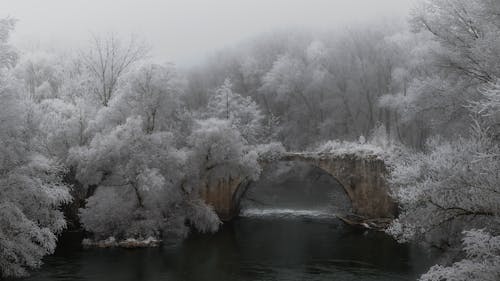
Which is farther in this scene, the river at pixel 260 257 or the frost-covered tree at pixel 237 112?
the frost-covered tree at pixel 237 112

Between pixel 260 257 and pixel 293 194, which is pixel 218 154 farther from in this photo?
pixel 293 194

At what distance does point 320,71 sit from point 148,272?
2897 centimetres

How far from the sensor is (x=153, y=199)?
24.8 metres

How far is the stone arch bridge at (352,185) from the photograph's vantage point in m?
29.0

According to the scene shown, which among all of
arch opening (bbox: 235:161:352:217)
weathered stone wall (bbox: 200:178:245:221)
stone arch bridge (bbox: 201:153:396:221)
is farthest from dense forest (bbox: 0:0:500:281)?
arch opening (bbox: 235:161:352:217)

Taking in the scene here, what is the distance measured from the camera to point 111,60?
33.8m

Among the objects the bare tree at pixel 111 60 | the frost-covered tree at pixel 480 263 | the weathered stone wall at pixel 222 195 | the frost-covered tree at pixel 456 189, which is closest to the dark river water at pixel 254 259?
the weathered stone wall at pixel 222 195

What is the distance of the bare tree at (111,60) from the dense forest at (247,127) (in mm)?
144

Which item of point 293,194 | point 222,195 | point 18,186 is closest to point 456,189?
point 18,186

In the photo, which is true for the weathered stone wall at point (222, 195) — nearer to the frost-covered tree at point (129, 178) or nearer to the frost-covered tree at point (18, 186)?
the frost-covered tree at point (129, 178)

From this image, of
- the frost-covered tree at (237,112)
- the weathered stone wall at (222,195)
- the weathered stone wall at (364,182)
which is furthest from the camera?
the frost-covered tree at (237,112)

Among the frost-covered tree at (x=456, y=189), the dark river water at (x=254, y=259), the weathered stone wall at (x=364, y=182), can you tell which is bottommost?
the dark river water at (x=254, y=259)

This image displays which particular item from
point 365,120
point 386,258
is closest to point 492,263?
point 386,258

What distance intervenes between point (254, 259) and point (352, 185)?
10563 millimetres
